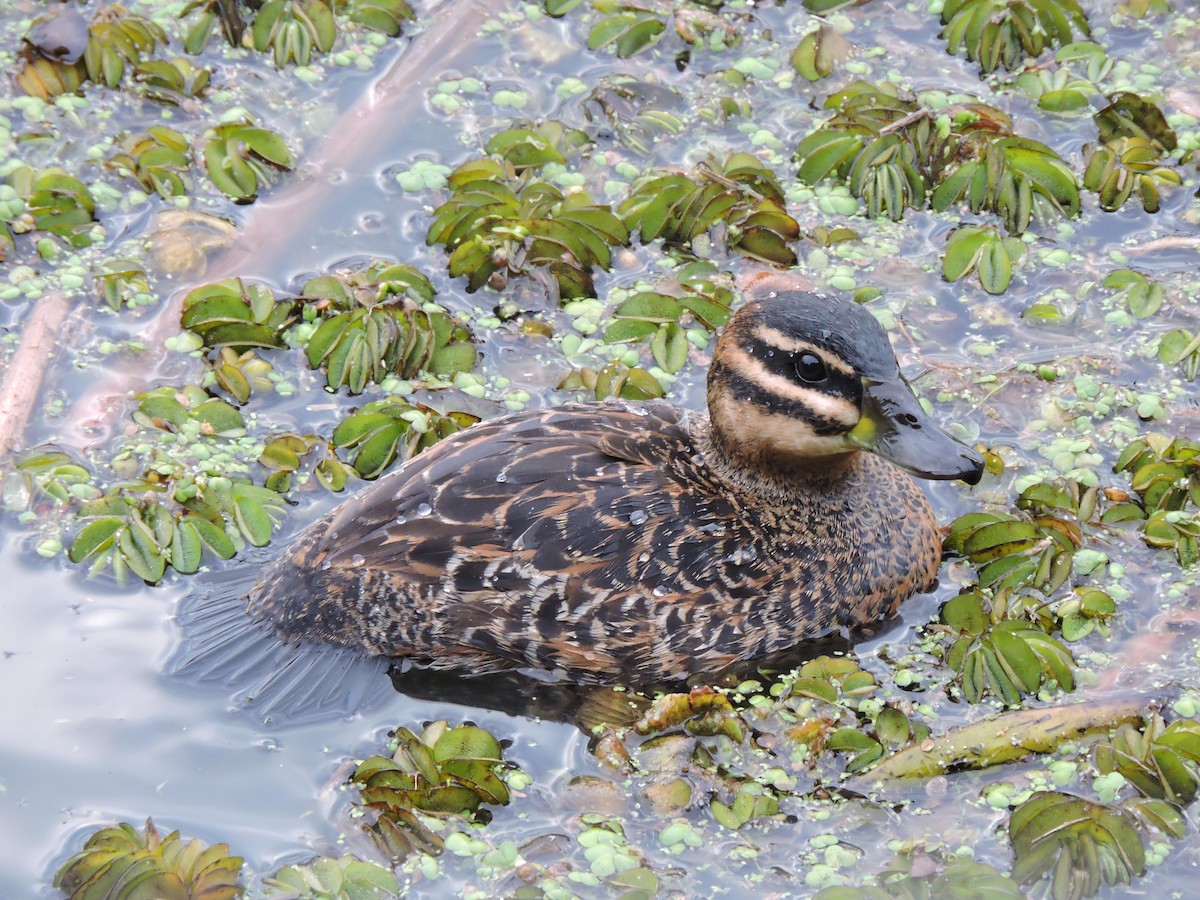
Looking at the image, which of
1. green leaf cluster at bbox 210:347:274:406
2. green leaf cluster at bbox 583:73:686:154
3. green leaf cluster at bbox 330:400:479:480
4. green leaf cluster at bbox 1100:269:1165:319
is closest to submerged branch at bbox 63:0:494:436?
green leaf cluster at bbox 210:347:274:406

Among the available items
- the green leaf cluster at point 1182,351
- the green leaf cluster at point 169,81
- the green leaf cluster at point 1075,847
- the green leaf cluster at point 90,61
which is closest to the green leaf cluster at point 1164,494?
the green leaf cluster at point 1182,351

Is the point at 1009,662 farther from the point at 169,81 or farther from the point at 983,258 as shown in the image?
the point at 169,81

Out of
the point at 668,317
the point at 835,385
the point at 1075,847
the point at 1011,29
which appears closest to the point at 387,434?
the point at 668,317

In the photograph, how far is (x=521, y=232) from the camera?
7965mm

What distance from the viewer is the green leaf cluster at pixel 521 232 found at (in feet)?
26.0

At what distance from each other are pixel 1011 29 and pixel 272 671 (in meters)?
5.56

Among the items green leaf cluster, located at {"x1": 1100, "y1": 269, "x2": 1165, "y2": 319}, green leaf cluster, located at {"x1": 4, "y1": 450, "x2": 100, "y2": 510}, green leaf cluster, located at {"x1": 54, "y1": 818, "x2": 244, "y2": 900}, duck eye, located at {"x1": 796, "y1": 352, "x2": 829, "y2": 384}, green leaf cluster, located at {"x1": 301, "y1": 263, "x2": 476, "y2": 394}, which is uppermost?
duck eye, located at {"x1": 796, "y1": 352, "x2": 829, "y2": 384}

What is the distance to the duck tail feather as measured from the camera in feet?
20.7

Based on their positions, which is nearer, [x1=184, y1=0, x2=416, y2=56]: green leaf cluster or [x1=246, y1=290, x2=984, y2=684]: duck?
[x1=246, y1=290, x2=984, y2=684]: duck

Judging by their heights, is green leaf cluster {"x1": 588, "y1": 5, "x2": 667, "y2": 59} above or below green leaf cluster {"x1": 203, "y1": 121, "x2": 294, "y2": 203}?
above

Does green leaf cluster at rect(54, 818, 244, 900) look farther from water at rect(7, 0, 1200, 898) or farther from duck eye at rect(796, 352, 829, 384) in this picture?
duck eye at rect(796, 352, 829, 384)

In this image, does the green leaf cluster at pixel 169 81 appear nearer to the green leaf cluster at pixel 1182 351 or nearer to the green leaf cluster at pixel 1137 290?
the green leaf cluster at pixel 1137 290

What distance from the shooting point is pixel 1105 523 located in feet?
22.5

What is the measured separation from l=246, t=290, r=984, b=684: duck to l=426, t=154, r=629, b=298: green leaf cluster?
1532mm
